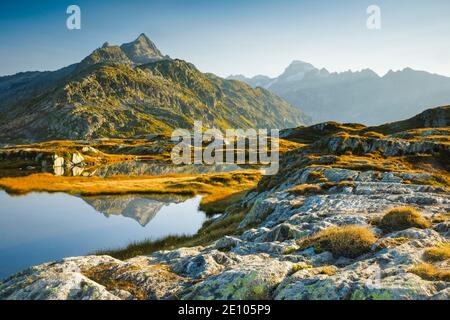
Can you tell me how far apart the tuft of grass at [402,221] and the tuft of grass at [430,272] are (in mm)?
7082

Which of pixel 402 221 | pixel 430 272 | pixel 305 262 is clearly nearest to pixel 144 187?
pixel 402 221

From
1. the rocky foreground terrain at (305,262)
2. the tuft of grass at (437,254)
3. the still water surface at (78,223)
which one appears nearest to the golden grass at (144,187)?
the still water surface at (78,223)

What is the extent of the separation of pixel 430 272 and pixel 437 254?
2.81 meters

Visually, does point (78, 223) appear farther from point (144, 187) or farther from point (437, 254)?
point (437, 254)

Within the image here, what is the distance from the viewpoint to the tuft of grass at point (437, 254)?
13617 millimetres

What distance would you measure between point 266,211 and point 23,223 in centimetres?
3734

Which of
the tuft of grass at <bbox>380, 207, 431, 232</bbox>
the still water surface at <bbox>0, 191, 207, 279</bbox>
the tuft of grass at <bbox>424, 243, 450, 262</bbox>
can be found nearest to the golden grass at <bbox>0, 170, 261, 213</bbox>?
the still water surface at <bbox>0, 191, 207, 279</bbox>

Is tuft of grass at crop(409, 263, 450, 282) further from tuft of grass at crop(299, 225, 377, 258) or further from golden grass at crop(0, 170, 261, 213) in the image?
golden grass at crop(0, 170, 261, 213)

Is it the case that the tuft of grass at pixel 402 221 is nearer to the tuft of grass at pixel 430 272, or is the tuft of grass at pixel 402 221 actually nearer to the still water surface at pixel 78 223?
the tuft of grass at pixel 430 272

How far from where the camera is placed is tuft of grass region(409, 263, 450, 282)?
11.2m

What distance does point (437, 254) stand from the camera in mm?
13891

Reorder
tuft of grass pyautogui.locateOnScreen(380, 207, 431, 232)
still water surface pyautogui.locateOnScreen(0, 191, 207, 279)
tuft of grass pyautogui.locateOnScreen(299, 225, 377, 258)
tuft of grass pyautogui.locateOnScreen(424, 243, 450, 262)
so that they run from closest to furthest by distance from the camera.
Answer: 1. tuft of grass pyautogui.locateOnScreen(424, 243, 450, 262)
2. tuft of grass pyautogui.locateOnScreen(299, 225, 377, 258)
3. tuft of grass pyautogui.locateOnScreen(380, 207, 431, 232)
4. still water surface pyautogui.locateOnScreen(0, 191, 207, 279)

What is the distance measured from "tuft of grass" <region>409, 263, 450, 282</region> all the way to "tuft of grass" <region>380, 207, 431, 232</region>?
23.2 feet
